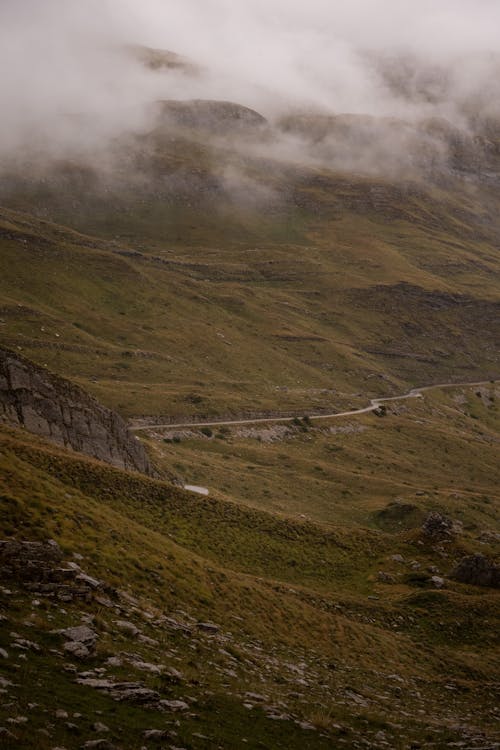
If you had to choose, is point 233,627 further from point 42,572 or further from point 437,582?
point 437,582

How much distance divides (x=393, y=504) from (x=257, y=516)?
157 ft

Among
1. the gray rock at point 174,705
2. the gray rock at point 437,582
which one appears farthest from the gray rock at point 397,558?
the gray rock at point 174,705

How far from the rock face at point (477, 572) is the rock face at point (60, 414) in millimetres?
26763

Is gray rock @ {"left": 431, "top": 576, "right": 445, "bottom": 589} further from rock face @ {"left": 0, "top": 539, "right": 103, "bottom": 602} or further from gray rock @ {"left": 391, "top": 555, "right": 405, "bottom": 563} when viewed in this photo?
rock face @ {"left": 0, "top": 539, "right": 103, "bottom": 602}

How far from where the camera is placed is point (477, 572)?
1921 inches

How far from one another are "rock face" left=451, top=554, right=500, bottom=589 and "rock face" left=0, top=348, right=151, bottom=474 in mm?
26763

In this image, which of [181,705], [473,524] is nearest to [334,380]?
[473,524]

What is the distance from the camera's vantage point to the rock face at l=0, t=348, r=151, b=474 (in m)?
48.0

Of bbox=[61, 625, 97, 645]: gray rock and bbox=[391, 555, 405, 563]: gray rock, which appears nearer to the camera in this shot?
bbox=[61, 625, 97, 645]: gray rock

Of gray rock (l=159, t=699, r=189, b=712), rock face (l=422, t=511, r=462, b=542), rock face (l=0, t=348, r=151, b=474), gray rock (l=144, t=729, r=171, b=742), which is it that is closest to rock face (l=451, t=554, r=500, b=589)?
rock face (l=422, t=511, r=462, b=542)

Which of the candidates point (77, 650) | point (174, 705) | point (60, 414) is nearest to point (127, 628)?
point (77, 650)

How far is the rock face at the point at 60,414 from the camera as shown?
157ft

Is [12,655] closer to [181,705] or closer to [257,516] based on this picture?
[181,705]

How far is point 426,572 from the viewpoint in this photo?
50.6 meters
